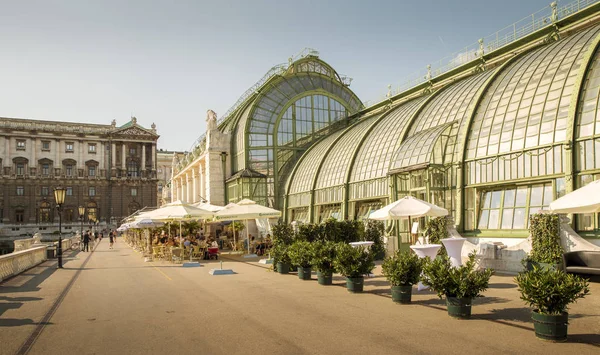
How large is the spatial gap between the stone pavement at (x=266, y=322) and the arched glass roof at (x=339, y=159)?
17715 millimetres

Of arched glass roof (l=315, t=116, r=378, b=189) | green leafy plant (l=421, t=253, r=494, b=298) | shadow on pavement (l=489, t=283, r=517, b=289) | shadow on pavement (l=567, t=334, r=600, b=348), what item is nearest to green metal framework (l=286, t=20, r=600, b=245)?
arched glass roof (l=315, t=116, r=378, b=189)

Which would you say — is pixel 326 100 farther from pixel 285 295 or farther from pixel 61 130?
pixel 61 130

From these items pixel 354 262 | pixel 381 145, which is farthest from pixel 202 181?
pixel 354 262

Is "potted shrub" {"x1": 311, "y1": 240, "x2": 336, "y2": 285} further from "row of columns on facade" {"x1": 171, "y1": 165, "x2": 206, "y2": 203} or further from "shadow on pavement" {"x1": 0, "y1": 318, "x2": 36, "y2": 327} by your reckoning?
"row of columns on facade" {"x1": 171, "y1": 165, "x2": 206, "y2": 203}

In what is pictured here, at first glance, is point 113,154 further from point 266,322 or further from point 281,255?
point 266,322

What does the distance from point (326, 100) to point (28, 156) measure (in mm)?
96505

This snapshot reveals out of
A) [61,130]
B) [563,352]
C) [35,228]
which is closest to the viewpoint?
[563,352]

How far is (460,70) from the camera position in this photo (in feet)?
109

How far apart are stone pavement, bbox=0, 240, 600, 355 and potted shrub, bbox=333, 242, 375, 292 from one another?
1.36 ft

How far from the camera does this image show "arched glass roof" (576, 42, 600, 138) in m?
18.1

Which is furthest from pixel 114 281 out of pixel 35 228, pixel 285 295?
pixel 35 228

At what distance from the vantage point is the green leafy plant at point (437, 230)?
20.8 metres

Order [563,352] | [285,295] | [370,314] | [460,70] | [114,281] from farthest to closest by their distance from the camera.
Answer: [460,70]
[114,281]
[285,295]
[370,314]
[563,352]

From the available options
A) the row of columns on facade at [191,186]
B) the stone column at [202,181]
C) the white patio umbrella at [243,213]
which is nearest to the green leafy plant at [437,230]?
the white patio umbrella at [243,213]
